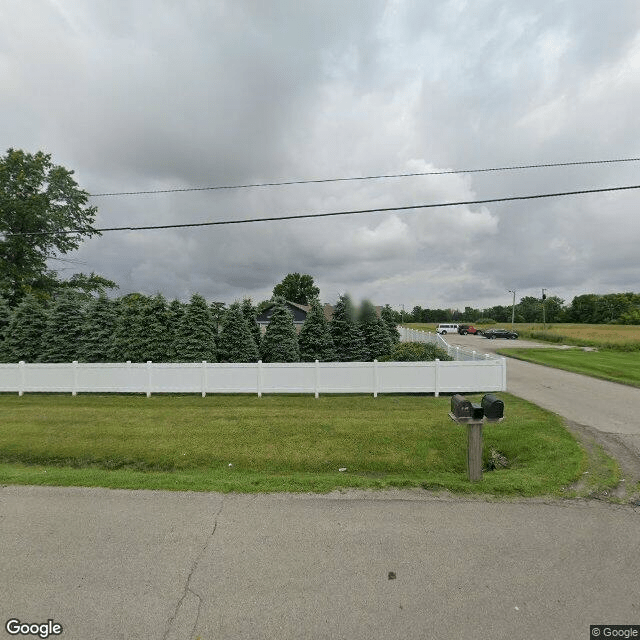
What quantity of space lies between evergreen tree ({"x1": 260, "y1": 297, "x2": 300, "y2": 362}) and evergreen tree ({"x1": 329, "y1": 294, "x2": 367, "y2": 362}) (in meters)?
2.14

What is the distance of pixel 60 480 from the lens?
4.54 meters

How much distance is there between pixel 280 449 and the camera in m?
5.85

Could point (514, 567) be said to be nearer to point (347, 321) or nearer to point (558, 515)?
point (558, 515)

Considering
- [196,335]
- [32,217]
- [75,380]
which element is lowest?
[75,380]

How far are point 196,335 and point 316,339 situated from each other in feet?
17.6

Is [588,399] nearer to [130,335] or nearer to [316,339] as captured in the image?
[316,339]

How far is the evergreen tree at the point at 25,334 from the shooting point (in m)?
14.7

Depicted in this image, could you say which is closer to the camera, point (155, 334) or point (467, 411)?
point (467, 411)

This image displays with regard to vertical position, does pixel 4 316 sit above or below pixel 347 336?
above

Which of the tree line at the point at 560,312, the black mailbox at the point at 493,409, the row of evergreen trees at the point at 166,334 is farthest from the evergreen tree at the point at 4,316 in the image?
the tree line at the point at 560,312

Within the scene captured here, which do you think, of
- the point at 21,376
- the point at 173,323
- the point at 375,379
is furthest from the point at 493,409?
the point at 21,376

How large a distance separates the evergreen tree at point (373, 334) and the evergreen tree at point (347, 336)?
0.48 metres

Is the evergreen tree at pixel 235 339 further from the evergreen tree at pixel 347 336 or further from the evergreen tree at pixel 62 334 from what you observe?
the evergreen tree at pixel 62 334

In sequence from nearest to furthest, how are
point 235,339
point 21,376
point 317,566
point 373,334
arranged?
1. point 317,566
2. point 21,376
3. point 235,339
4. point 373,334
